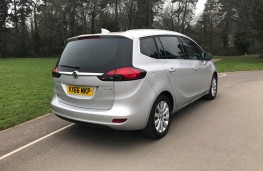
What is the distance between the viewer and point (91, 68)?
4.54m

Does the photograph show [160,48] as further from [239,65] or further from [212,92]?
[239,65]

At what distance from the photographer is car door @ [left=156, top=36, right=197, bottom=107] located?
5305 mm

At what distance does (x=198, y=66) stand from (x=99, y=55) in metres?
2.74

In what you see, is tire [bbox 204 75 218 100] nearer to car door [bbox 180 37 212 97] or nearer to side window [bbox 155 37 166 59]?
car door [bbox 180 37 212 97]

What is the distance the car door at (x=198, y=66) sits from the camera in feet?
20.8

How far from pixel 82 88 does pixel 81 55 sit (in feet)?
1.87

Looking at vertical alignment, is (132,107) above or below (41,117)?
above

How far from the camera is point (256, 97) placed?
7.91 meters

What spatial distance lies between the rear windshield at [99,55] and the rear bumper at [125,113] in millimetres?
559

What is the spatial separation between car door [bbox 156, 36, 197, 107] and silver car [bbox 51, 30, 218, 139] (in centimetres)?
2

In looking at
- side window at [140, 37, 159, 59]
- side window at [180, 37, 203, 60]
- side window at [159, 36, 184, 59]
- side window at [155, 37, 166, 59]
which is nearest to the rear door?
side window at [140, 37, 159, 59]

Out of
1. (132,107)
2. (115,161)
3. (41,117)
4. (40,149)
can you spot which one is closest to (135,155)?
(115,161)

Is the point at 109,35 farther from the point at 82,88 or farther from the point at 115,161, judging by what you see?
the point at 115,161

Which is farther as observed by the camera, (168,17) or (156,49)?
(168,17)
